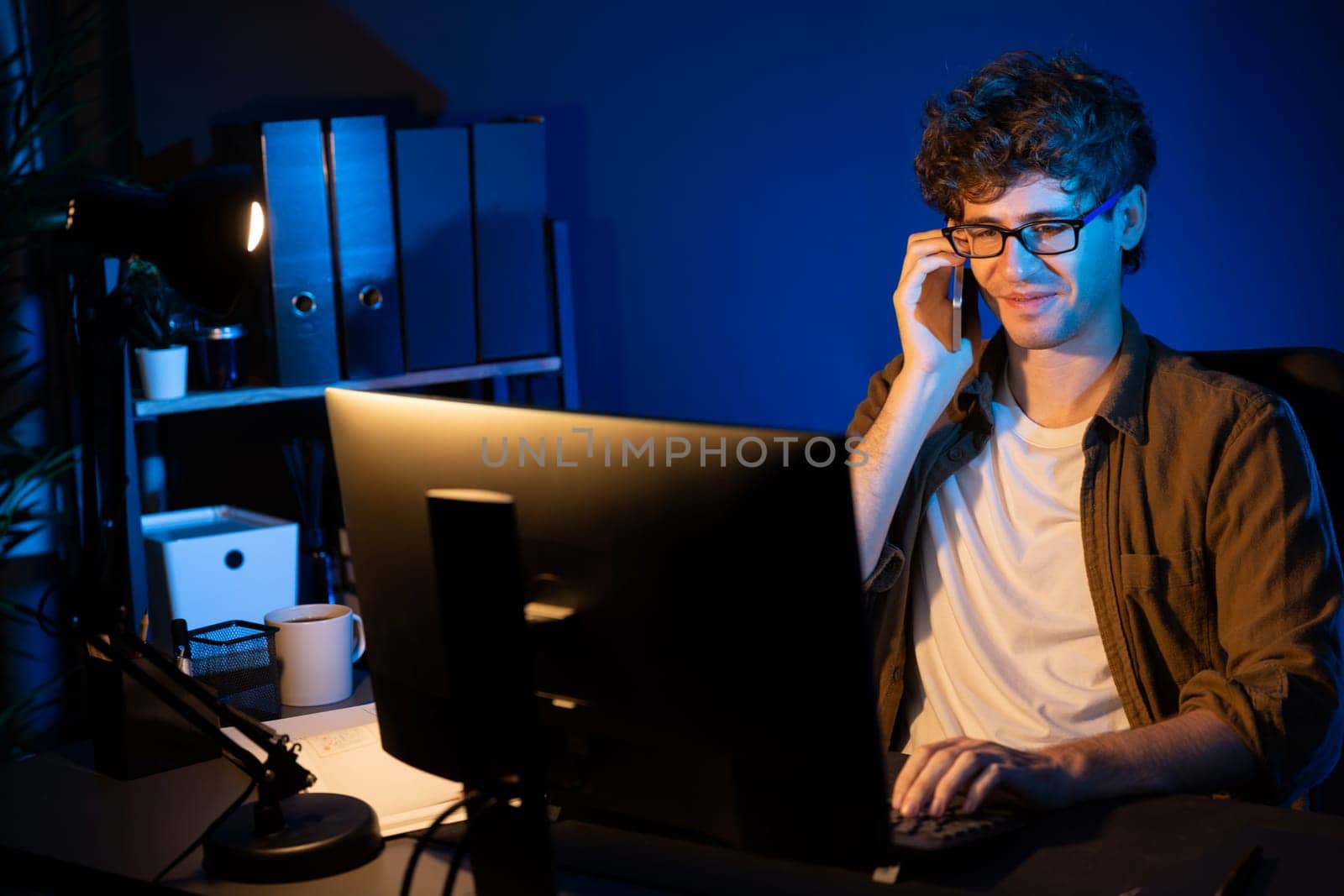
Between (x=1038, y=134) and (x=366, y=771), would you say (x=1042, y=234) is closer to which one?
(x=1038, y=134)

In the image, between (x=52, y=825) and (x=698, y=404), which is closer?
(x=52, y=825)

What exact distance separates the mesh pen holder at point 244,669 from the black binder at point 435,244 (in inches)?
32.4

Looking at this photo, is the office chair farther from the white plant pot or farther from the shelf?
the white plant pot

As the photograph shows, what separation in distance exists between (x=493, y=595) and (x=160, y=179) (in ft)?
5.79

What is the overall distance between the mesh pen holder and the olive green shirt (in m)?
0.73

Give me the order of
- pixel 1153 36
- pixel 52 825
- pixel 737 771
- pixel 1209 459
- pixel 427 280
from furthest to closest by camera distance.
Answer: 1. pixel 427 280
2. pixel 1153 36
3. pixel 1209 459
4. pixel 52 825
5. pixel 737 771

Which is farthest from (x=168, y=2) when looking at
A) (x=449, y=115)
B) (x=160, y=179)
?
(x=449, y=115)

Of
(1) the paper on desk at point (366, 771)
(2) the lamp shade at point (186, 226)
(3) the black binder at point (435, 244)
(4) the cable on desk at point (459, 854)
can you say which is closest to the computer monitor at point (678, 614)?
(4) the cable on desk at point (459, 854)

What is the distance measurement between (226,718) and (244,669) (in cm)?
27

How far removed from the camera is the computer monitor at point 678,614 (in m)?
0.84

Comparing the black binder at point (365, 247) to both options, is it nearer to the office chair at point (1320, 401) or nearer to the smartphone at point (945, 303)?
the smartphone at point (945, 303)

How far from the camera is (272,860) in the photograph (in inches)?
41.4

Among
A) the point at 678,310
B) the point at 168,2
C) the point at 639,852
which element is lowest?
the point at 639,852

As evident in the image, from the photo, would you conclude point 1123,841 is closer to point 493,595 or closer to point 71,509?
point 493,595
